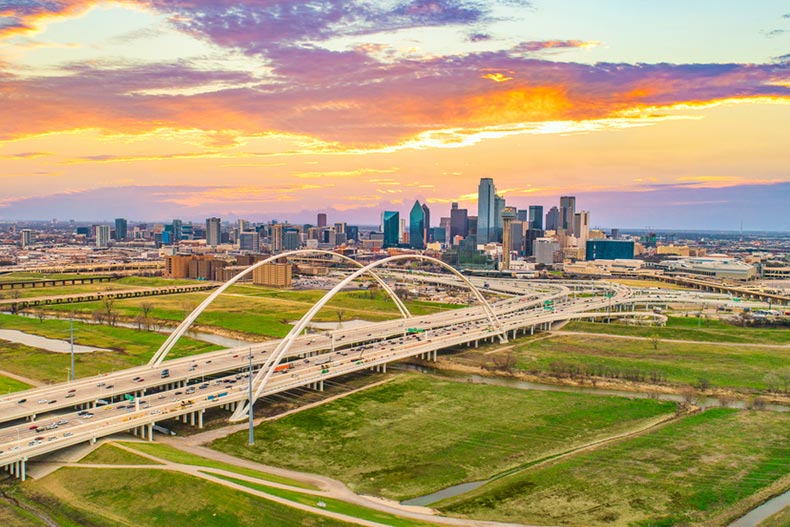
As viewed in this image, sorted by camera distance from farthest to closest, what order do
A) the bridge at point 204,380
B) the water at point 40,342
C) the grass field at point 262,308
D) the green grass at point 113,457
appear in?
Result: 1. the grass field at point 262,308
2. the water at point 40,342
3. the bridge at point 204,380
4. the green grass at point 113,457

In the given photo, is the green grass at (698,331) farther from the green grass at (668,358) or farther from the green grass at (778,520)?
the green grass at (778,520)

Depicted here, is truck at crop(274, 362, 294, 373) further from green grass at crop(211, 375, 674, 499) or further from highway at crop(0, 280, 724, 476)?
green grass at crop(211, 375, 674, 499)

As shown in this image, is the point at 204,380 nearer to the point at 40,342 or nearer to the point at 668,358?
the point at 40,342

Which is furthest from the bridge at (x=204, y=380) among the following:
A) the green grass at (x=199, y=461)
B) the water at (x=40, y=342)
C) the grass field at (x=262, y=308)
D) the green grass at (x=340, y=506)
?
the grass field at (x=262, y=308)

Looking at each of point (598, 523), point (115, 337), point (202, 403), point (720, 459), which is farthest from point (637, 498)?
point (115, 337)

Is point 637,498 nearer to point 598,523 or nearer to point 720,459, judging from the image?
point 598,523

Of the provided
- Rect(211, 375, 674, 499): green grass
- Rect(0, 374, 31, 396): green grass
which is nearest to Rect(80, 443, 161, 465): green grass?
Rect(211, 375, 674, 499): green grass
